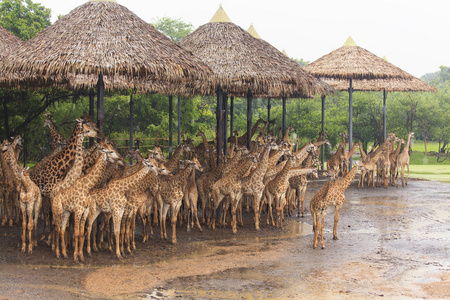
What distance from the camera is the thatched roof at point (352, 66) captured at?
Answer: 58.8 ft

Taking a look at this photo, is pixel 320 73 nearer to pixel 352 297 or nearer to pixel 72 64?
pixel 72 64

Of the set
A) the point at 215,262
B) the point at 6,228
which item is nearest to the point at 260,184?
the point at 215,262

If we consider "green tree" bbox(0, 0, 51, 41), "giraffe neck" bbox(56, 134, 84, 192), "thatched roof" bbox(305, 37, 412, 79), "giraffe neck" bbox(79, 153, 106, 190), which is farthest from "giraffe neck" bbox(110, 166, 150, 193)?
"green tree" bbox(0, 0, 51, 41)

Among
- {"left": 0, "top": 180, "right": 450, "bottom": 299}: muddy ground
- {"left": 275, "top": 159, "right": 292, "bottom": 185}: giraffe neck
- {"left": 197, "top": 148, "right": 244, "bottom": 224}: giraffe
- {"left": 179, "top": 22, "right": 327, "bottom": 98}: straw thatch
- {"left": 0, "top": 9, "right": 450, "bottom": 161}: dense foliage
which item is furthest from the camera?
{"left": 0, "top": 9, "right": 450, "bottom": 161}: dense foliage

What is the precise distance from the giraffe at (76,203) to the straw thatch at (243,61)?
11.8 ft

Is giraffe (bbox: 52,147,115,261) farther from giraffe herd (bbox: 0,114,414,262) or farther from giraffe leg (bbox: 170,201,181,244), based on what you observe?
giraffe leg (bbox: 170,201,181,244)

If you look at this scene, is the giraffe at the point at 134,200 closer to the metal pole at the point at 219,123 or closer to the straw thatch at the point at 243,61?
the metal pole at the point at 219,123

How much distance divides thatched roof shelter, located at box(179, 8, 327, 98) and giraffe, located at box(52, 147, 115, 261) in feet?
11.8

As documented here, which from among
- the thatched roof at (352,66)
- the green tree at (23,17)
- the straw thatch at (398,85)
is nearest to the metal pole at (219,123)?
Answer: the thatched roof at (352,66)

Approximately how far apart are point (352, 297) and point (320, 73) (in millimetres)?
12662

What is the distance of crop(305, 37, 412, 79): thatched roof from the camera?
1792cm

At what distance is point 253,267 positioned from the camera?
7684 millimetres

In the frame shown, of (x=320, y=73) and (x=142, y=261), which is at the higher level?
(x=320, y=73)

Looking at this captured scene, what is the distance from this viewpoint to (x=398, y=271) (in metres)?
7.54
